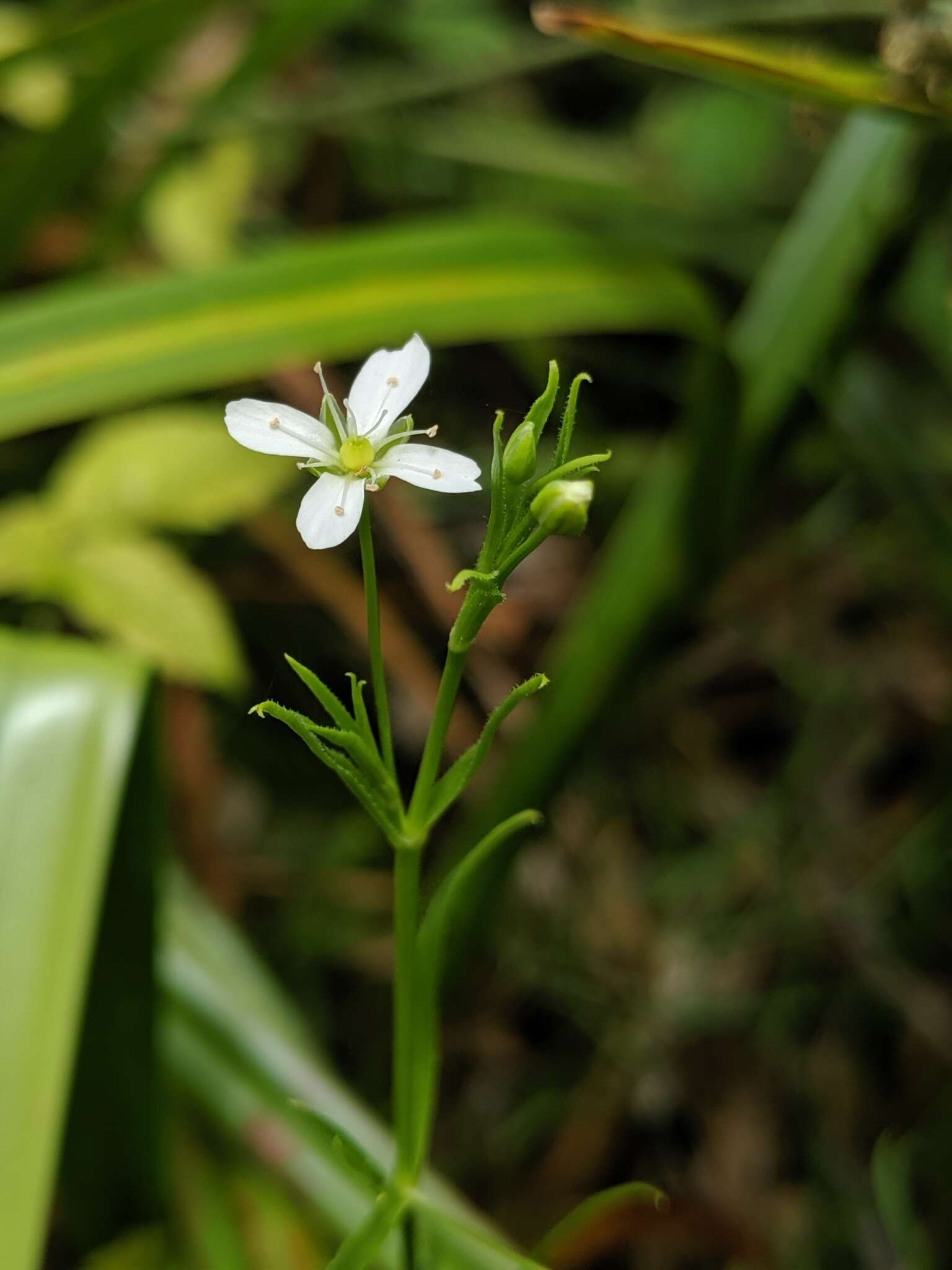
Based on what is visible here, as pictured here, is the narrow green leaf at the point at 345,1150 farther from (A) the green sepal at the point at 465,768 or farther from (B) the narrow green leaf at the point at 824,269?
(B) the narrow green leaf at the point at 824,269

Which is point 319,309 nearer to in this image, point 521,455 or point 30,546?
point 30,546

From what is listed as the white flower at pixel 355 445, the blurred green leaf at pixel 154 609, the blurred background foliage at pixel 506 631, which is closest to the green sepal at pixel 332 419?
the white flower at pixel 355 445

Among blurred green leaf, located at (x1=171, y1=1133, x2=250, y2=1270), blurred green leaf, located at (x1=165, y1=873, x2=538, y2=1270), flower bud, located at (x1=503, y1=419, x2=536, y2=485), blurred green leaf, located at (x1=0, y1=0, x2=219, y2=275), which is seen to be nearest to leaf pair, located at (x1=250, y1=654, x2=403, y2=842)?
flower bud, located at (x1=503, y1=419, x2=536, y2=485)

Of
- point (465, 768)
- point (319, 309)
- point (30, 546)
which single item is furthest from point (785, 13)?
point (465, 768)

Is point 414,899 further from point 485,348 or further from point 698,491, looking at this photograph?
point 485,348

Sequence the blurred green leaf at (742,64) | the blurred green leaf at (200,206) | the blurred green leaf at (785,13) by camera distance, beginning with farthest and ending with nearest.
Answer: the blurred green leaf at (200,206) < the blurred green leaf at (785,13) < the blurred green leaf at (742,64)

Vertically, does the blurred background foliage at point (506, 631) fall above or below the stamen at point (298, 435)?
below
